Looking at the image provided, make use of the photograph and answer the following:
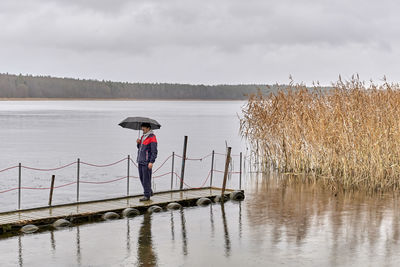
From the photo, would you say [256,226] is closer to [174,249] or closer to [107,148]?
[174,249]

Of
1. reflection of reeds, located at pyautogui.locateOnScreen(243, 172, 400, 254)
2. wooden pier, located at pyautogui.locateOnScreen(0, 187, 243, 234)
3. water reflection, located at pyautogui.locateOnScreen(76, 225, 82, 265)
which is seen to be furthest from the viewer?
wooden pier, located at pyautogui.locateOnScreen(0, 187, 243, 234)

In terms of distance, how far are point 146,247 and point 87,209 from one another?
→ 122 inches

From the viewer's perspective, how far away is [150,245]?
11180 millimetres

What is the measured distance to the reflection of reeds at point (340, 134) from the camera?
18156 mm

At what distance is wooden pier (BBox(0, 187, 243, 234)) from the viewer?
40.5ft

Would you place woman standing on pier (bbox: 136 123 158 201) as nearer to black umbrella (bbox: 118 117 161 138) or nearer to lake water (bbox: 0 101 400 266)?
black umbrella (bbox: 118 117 161 138)

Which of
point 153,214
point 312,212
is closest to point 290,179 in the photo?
point 312,212

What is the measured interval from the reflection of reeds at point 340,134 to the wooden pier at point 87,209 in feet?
14.8

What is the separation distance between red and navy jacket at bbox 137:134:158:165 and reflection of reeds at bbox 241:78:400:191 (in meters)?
6.32

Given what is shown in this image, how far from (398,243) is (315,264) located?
2338mm

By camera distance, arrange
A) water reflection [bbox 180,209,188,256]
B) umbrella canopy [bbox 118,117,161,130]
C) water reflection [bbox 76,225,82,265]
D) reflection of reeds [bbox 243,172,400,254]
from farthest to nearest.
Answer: umbrella canopy [bbox 118,117,161,130] < reflection of reeds [bbox 243,172,400,254] < water reflection [bbox 180,209,188,256] < water reflection [bbox 76,225,82,265]

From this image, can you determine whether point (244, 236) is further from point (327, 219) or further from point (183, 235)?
point (327, 219)

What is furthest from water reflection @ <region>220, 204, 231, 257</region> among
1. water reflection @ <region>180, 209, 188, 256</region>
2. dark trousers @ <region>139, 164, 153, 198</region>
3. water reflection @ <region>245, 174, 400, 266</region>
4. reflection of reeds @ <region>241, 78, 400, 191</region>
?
reflection of reeds @ <region>241, 78, 400, 191</region>

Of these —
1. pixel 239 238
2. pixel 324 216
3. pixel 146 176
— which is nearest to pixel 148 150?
pixel 146 176
